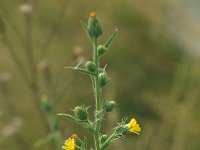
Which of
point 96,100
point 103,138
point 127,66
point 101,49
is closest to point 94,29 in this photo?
point 101,49

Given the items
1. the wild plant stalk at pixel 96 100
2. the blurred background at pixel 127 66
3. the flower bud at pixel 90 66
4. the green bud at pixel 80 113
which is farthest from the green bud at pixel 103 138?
the blurred background at pixel 127 66

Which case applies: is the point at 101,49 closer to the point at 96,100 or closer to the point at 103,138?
the point at 96,100

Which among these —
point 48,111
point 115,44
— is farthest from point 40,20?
point 48,111

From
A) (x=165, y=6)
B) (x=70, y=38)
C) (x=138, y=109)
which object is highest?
(x=165, y=6)

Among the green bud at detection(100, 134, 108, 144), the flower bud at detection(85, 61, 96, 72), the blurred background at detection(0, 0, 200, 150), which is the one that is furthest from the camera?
the blurred background at detection(0, 0, 200, 150)

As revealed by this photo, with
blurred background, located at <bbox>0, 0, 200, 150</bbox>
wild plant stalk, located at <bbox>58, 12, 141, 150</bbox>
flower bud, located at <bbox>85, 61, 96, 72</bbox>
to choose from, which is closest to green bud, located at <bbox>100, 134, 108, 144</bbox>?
wild plant stalk, located at <bbox>58, 12, 141, 150</bbox>

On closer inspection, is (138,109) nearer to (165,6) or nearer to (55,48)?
(55,48)

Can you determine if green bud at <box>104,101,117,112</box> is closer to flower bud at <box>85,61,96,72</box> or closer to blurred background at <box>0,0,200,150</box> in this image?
flower bud at <box>85,61,96,72</box>

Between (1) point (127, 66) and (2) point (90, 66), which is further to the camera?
(1) point (127, 66)

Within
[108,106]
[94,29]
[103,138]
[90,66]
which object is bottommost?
[103,138]
